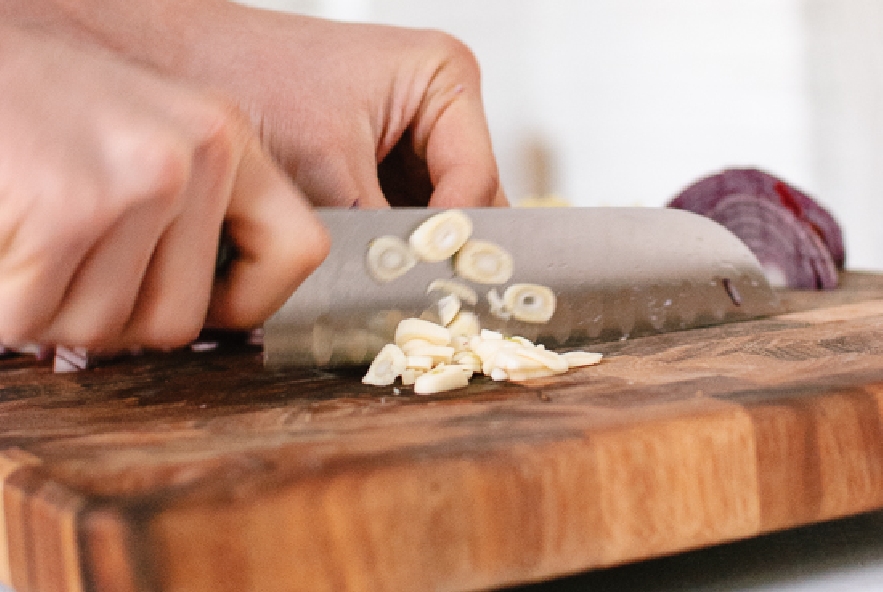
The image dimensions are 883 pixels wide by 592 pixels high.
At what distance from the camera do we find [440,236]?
90 centimetres

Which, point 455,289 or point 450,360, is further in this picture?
point 455,289

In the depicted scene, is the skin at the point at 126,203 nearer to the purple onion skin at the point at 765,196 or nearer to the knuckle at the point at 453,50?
the knuckle at the point at 453,50

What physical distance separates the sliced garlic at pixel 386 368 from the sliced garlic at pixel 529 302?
182mm

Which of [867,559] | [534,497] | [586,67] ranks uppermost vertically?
[586,67]

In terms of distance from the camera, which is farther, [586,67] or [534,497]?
[586,67]

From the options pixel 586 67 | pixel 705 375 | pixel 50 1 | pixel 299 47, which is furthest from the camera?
pixel 586 67

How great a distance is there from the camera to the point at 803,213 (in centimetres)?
141

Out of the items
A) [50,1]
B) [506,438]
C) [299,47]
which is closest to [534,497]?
[506,438]

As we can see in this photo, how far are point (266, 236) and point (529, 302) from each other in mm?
358

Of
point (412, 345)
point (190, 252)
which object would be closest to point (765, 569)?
point (412, 345)

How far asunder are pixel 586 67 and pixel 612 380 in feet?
6.47

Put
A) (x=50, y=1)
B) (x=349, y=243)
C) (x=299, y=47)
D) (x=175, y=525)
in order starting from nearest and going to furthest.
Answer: (x=175, y=525) < (x=349, y=243) < (x=50, y=1) < (x=299, y=47)

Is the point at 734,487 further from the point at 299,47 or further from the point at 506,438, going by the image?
the point at 299,47

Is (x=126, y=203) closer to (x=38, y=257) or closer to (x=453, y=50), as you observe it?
(x=38, y=257)
